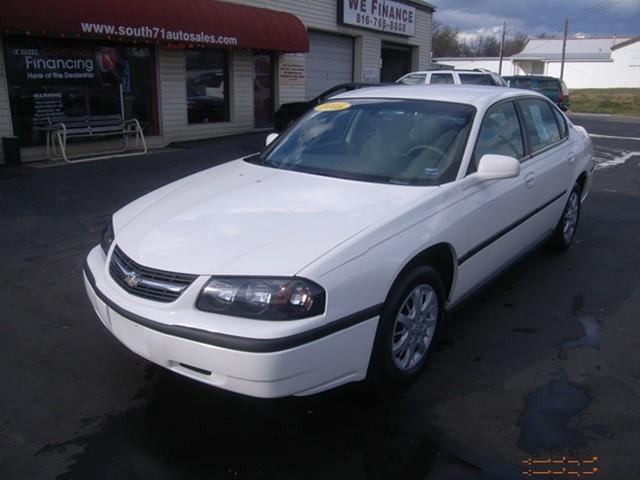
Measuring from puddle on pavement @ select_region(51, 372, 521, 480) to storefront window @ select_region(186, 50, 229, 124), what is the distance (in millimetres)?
12198

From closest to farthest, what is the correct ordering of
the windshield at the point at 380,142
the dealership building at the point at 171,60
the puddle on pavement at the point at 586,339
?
the windshield at the point at 380,142 < the puddle on pavement at the point at 586,339 < the dealership building at the point at 171,60

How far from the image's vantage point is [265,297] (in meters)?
2.62

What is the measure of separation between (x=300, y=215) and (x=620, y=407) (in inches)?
78.8

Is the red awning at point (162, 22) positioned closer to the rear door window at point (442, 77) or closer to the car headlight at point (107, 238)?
the rear door window at point (442, 77)

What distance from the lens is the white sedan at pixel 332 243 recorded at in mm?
2633

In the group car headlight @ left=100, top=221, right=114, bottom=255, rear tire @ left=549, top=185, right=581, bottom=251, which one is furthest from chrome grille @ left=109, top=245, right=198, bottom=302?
rear tire @ left=549, top=185, right=581, bottom=251

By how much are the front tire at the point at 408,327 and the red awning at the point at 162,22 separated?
9025 millimetres

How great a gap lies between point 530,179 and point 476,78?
12.7m

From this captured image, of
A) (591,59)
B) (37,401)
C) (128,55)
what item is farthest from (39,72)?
(591,59)

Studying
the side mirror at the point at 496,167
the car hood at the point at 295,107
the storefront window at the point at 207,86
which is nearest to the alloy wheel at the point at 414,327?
the side mirror at the point at 496,167

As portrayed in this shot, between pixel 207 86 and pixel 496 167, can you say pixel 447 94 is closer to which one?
pixel 496 167

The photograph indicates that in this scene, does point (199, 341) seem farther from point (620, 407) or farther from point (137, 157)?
point (137, 157)

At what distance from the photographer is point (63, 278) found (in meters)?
5.07

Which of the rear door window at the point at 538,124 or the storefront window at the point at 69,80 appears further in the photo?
the storefront window at the point at 69,80
